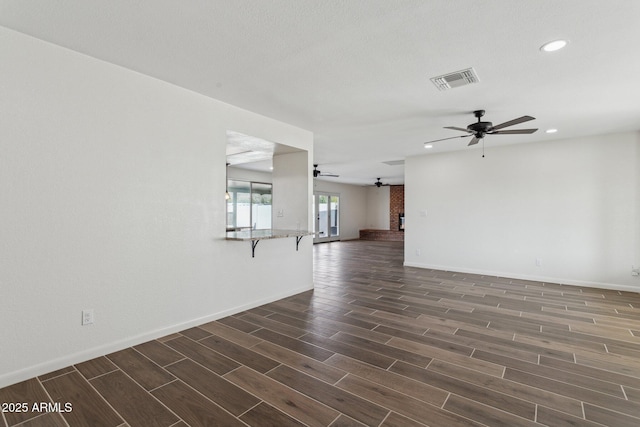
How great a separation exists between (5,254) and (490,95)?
4.36m

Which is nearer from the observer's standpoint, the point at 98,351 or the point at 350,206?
the point at 98,351

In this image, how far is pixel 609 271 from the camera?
4859mm

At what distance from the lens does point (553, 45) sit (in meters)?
2.26

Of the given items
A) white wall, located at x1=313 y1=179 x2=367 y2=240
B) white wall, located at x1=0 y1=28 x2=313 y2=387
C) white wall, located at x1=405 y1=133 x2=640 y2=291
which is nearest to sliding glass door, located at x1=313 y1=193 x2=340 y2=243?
white wall, located at x1=313 y1=179 x2=367 y2=240

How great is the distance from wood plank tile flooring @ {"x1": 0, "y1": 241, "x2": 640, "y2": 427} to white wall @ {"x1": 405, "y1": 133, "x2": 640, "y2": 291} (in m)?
1.51

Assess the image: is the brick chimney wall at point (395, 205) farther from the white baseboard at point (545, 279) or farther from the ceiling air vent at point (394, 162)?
the white baseboard at point (545, 279)

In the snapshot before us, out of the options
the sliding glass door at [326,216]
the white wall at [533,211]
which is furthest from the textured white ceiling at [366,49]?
the sliding glass door at [326,216]

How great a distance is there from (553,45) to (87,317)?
409cm

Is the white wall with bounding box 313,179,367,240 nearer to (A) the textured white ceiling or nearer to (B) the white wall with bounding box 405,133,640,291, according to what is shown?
(B) the white wall with bounding box 405,133,640,291

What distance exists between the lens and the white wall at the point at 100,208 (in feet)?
7.11

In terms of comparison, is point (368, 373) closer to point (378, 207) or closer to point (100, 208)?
point (100, 208)

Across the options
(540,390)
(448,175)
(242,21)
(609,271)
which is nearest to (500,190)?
(448,175)

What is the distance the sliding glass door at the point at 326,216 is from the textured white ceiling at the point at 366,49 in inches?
313

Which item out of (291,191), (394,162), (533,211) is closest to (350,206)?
(394,162)
